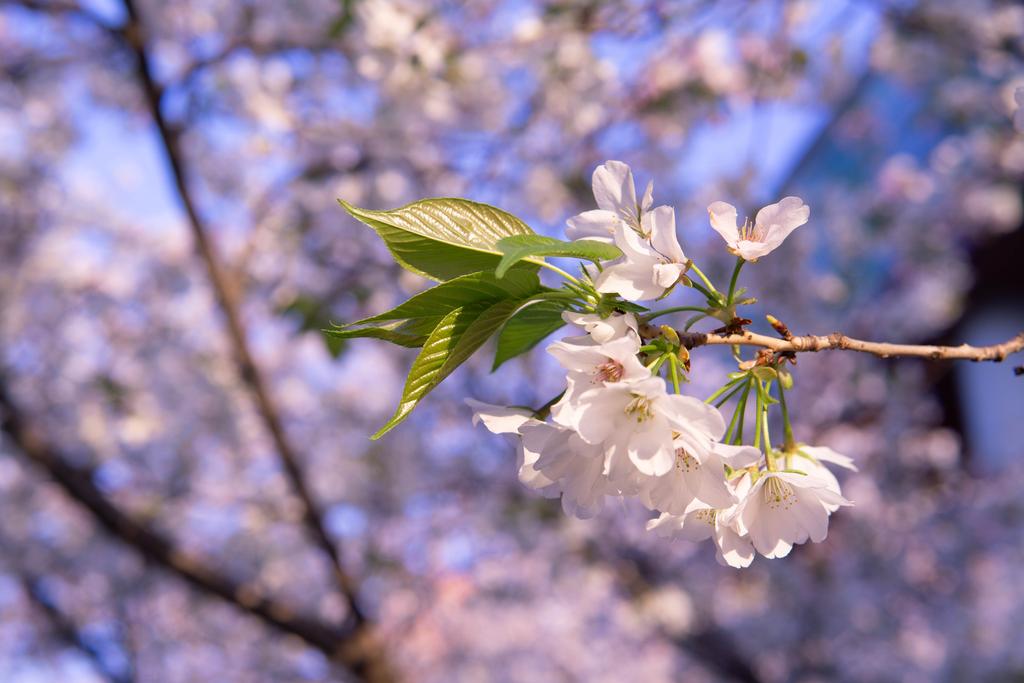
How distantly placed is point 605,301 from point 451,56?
250cm

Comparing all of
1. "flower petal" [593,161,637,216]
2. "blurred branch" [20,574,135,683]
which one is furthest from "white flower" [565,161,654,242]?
"blurred branch" [20,574,135,683]

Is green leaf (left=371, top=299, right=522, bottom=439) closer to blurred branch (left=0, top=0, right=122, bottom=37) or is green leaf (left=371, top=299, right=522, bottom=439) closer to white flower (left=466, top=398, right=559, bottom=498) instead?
white flower (left=466, top=398, right=559, bottom=498)

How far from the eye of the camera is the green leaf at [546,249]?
0.67 meters

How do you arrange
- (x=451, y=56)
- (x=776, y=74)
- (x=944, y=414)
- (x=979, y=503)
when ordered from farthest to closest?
(x=944, y=414), (x=979, y=503), (x=776, y=74), (x=451, y=56)

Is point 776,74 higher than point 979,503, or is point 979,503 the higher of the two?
point 776,74

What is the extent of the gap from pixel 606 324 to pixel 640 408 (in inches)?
3.1

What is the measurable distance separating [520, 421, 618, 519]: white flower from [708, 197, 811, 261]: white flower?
9.1 inches

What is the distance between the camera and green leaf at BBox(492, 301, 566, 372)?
85cm

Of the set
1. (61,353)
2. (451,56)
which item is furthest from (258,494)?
(451,56)

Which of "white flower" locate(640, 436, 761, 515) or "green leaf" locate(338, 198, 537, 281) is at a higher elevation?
"green leaf" locate(338, 198, 537, 281)

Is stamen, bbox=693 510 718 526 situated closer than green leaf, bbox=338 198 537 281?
No

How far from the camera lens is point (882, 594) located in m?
4.99

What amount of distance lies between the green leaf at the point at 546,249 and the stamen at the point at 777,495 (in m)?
0.29

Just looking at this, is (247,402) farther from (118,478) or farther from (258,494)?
(118,478)
